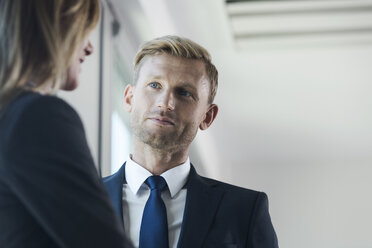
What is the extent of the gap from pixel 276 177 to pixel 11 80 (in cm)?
730

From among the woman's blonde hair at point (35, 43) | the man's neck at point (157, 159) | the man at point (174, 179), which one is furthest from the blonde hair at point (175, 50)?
the woman's blonde hair at point (35, 43)

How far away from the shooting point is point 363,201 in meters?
7.77

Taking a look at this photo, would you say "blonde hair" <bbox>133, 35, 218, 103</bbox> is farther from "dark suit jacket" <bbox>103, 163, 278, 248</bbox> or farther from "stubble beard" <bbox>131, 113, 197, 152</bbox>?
"dark suit jacket" <bbox>103, 163, 278, 248</bbox>

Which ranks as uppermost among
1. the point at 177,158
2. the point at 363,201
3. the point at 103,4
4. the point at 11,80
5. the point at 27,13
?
the point at 103,4

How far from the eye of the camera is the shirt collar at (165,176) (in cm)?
148

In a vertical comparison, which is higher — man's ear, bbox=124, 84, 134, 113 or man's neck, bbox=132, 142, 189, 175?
man's ear, bbox=124, 84, 134, 113

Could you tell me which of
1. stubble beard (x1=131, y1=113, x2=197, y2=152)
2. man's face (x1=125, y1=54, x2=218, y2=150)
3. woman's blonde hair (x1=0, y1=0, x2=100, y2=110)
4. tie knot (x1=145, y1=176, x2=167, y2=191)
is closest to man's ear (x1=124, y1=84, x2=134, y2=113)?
man's face (x1=125, y1=54, x2=218, y2=150)

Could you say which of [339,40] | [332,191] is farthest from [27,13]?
[332,191]

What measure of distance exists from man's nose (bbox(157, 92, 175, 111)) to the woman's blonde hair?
50 cm

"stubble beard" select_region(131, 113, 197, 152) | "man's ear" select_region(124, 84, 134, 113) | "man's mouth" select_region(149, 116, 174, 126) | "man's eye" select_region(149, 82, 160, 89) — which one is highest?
"man's eye" select_region(149, 82, 160, 89)

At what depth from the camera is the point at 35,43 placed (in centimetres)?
97

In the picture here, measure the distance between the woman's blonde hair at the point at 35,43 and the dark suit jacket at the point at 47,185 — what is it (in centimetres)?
4

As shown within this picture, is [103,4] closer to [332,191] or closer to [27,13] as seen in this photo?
[27,13]

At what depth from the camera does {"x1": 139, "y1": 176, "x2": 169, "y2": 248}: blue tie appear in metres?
1.37
